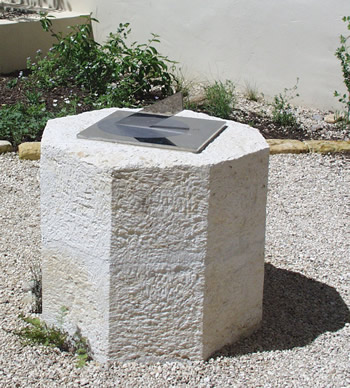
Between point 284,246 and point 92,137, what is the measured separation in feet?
5.94

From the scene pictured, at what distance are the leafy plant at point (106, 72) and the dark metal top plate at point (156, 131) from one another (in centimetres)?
313

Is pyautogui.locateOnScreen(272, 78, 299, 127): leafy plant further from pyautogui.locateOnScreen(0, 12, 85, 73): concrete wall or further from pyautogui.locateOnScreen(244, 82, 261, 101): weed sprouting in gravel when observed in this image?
pyautogui.locateOnScreen(0, 12, 85, 73): concrete wall

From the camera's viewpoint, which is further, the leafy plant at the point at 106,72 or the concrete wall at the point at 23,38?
the concrete wall at the point at 23,38

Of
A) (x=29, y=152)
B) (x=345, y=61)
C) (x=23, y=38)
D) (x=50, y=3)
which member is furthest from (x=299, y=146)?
(x=50, y=3)

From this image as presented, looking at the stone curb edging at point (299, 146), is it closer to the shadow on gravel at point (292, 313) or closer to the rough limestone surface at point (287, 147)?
the rough limestone surface at point (287, 147)

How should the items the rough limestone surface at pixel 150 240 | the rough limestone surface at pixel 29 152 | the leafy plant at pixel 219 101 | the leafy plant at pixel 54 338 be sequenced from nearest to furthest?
the rough limestone surface at pixel 150 240 → the leafy plant at pixel 54 338 → the rough limestone surface at pixel 29 152 → the leafy plant at pixel 219 101

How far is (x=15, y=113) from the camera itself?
19.6ft

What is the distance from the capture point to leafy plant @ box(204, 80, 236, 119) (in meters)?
6.20

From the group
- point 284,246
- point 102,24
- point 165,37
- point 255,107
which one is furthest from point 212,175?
point 102,24

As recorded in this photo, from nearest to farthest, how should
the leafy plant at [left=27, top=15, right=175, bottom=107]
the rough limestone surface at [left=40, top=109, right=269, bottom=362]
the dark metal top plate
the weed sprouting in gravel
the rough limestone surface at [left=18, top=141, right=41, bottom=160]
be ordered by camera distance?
1. the rough limestone surface at [left=40, top=109, right=269, bottom=362]
2. the dark metal top plate
3. the rough limestone surface at [left=18, top=141, right=41, bottom=160]
4. the leafy plant at [left=27, top=15, right=175, bottom=107]
5. the weed sprouting in gravel

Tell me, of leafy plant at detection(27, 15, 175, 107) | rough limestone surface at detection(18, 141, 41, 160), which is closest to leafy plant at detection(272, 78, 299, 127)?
leafy plant at detection(27, 15, 175, 107)

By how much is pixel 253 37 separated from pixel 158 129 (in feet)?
13.4

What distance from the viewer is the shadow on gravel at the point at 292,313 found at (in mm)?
3138

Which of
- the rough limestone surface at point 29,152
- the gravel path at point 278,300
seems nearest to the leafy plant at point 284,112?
the gravel path at point 278,300
